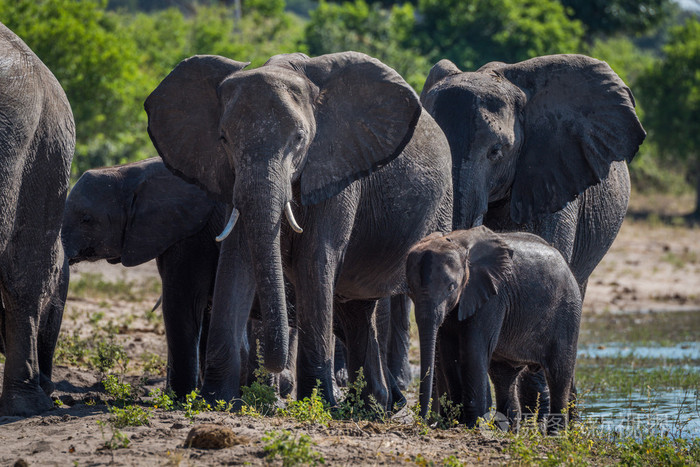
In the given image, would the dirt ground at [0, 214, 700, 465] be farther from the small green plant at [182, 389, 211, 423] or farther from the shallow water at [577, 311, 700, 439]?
the shallow water at [577, 311, 700, 439]

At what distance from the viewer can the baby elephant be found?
620 cm

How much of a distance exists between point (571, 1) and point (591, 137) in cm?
2584

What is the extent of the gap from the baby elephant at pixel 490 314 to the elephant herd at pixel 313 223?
12mm

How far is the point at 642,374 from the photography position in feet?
32.6

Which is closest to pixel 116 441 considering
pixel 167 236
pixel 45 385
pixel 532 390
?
pixel 45 385

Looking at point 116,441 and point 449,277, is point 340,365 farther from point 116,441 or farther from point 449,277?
point 116,441

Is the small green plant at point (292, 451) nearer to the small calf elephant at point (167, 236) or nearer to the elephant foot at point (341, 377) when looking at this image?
the small calf elephant at point (167, 236)

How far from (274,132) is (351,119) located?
831 mm

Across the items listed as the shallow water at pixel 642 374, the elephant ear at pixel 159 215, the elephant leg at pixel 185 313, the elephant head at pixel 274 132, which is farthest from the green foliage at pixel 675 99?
the elephant head at pixel 274 132

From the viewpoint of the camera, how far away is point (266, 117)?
19.3 feet

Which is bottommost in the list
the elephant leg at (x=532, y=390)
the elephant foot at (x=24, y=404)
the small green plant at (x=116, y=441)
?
the elephant leg at (x=532, y=390)

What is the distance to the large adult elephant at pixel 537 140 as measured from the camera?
25.8ft

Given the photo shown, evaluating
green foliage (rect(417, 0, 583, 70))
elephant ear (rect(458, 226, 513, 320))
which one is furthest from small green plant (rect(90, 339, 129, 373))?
green foliage (rect(417, 0, 583, 70))

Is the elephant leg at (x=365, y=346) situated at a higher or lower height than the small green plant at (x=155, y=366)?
higher
